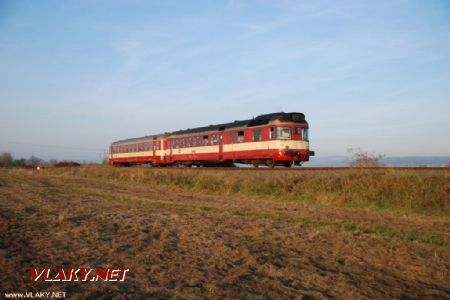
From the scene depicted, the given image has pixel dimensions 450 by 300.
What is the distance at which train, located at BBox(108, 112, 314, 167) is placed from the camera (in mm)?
23125

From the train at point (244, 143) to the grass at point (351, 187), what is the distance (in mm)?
5210

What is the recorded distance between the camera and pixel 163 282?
4.80m

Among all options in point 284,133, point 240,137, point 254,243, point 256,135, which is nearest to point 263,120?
point 256,135

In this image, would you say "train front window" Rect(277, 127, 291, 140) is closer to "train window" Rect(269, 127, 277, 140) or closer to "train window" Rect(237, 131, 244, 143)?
"train window" Rect(269, 127, 277, 140)

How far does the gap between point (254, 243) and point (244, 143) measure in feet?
60.5

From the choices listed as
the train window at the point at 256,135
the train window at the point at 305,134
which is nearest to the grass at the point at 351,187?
the train window at the point at 256,135

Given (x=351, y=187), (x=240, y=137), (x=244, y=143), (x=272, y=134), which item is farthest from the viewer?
(x=240, y=137)

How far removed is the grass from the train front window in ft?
16.7

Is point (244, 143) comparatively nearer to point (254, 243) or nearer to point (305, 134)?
point (305, 134)

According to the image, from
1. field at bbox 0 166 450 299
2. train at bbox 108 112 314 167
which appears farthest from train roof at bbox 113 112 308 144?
field at bbox 0 166 450 299

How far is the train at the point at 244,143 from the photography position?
23.1 meters

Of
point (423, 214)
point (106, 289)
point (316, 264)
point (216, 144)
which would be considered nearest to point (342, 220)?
point (423, 214)

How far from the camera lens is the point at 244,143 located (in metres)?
25.4

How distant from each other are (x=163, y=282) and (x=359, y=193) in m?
9.69
